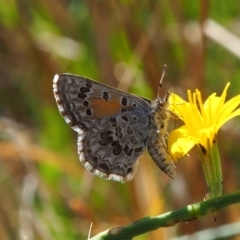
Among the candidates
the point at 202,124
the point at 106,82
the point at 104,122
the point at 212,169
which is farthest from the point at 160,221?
the point at 106,82

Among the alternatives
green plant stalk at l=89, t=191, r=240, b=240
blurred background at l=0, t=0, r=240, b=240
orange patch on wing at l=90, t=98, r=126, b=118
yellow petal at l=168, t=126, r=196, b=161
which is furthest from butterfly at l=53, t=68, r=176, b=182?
blurred background at l=0, t=0, r=240, b=240

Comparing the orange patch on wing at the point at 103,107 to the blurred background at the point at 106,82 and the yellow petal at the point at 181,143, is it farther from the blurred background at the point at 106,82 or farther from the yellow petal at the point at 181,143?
the blurred background at the point at 106,82

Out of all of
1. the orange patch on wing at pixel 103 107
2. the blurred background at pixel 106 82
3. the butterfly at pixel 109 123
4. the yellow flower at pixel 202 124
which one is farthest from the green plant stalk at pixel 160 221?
the blurred background at pixel 106 82

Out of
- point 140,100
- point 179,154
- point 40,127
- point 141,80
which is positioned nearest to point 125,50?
point 141,80

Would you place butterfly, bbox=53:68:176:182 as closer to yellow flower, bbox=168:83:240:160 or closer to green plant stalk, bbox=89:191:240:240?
yellow flower, bbox=168:83:240:160

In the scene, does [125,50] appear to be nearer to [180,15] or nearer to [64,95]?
[180,15]

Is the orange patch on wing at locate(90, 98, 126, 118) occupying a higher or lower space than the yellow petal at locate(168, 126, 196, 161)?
higher

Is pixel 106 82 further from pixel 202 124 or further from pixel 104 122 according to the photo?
pixel 202 124
